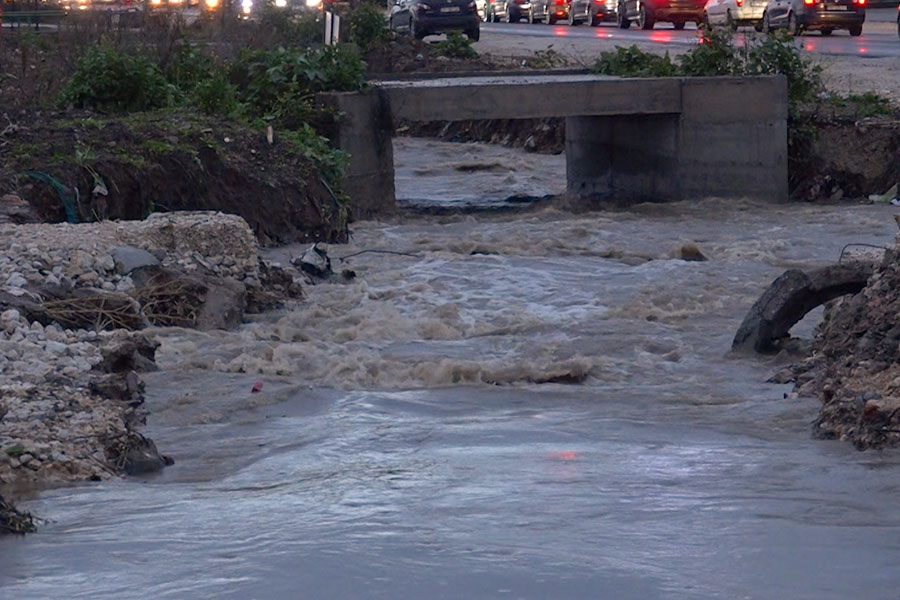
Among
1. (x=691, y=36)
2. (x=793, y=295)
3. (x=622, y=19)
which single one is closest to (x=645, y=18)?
(x=622, y=19)

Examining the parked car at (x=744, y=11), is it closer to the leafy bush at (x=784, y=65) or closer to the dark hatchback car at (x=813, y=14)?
the dark hatchback car at (x=813, y=14)

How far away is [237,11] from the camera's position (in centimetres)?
3169

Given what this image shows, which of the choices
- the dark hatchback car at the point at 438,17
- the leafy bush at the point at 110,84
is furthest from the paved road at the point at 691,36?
the leafy bush at the point at 110,84

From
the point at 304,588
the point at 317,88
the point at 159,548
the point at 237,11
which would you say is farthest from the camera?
the point at 237,11

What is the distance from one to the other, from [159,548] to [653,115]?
14806mm

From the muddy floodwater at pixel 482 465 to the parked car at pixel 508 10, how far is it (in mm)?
45350

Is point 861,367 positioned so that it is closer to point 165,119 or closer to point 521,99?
point 165,119

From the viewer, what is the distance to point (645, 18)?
4284 centimetres

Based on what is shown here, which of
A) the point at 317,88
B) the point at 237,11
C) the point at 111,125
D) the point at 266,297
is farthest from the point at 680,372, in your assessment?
the point at 237,11

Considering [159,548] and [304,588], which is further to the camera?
[159,548]

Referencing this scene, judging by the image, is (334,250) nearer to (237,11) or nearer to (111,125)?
(111,125)

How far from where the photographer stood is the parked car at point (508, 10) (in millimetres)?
57531

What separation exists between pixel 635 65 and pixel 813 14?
17.3m

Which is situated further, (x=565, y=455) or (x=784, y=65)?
(x=784, y=65)
